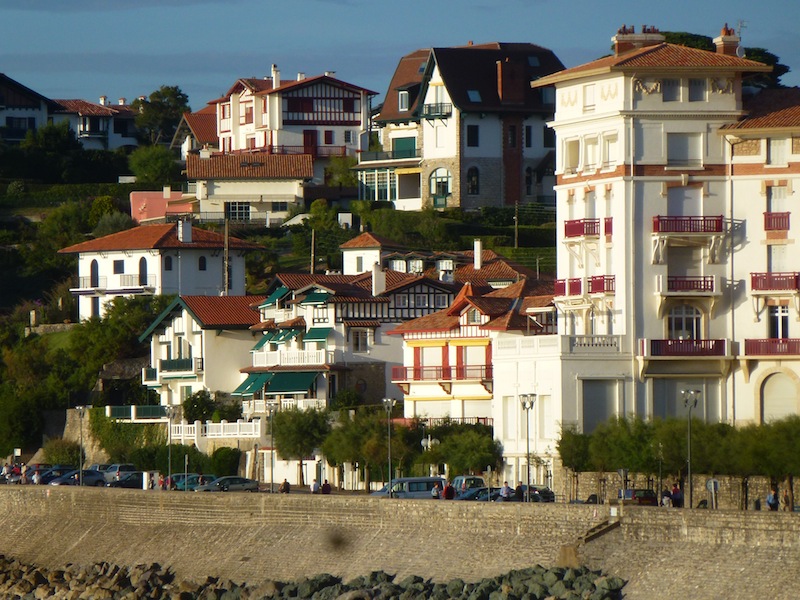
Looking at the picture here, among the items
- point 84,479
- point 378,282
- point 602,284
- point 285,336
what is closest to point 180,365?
point 285,336

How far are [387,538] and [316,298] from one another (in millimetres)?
28216

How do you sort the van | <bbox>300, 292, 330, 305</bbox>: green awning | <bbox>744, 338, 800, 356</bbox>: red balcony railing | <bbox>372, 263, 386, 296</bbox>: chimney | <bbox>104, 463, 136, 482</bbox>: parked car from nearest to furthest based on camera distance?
the van → <bbox>744, 338, 800, 356</bbox>: red balcony railing → <bbox>104, 463, 136, 482</bbox>: parked car → <bbox>300, 292, 330, 305</bbox>: green awning → <bbox>372, 263, 386, 296</bbox>: chimney

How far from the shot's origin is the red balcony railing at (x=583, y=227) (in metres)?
61.2

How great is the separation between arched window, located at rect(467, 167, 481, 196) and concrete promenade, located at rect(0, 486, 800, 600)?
42297 mm

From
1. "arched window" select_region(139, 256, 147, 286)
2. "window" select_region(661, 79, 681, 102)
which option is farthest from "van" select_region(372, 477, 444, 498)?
"arched window" select_region(139, 256, 147, 286)

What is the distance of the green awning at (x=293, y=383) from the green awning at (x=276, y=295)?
4392 millimetres

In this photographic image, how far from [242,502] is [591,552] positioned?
14.5 m

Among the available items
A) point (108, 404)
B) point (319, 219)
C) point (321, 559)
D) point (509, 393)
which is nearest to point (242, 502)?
point (321, 559)

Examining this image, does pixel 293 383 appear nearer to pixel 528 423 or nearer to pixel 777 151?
pixel 528 423

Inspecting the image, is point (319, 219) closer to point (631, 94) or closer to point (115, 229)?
point (115, 229)

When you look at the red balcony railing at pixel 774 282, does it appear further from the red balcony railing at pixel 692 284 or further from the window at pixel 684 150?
the window at pixel 684 150

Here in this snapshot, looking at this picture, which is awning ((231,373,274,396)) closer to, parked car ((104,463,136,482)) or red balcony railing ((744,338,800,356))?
parked car ((104,463,136,482))

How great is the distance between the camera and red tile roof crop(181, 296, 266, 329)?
3268 inches

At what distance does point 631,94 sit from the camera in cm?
5969
